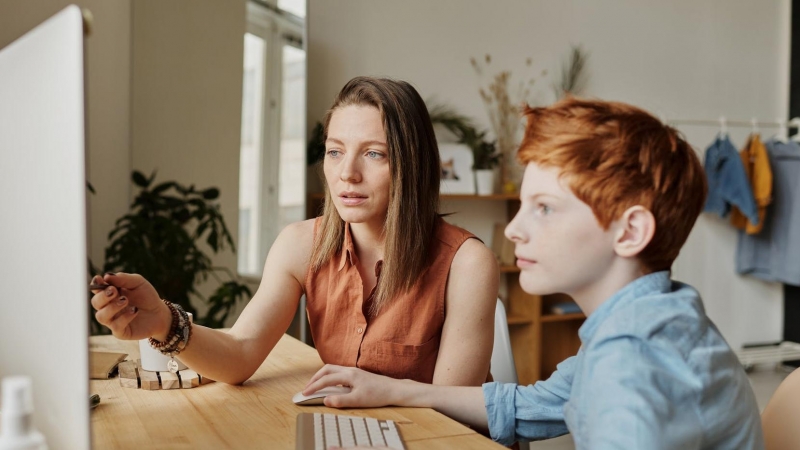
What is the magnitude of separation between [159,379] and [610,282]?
→ 814 millimetres

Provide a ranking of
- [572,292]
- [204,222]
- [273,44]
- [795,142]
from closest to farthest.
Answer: [572,292] < [204,222] < [273,44] < [795,142]

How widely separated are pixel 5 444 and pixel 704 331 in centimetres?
72

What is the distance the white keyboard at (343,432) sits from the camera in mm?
1016

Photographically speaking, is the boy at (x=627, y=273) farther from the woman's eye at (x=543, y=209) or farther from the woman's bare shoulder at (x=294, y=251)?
the woman's bare shoulder at (x=294, y=251)

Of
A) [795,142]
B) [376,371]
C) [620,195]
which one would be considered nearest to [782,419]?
[620,195]

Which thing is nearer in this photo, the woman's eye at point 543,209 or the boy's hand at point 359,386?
the woman's eye at point 543,209

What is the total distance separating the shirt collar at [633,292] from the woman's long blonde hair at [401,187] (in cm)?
63

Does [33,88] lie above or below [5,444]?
above

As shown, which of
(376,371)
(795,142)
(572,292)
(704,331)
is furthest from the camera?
(795,142)

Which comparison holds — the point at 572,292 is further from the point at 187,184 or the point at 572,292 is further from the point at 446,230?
the point at 187,184

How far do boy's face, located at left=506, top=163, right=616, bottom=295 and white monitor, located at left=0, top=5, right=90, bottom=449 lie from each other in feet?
1.79

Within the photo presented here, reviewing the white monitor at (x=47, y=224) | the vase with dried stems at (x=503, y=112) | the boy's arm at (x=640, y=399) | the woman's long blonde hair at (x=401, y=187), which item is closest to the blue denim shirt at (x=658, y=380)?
the boy's arm at (x=640, y=399)

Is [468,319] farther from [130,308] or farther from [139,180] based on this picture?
[139,180]

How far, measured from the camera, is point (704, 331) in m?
0.89
